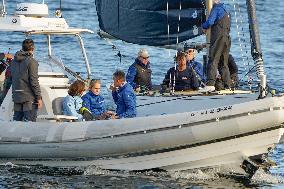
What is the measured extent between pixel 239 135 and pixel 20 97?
3.77m

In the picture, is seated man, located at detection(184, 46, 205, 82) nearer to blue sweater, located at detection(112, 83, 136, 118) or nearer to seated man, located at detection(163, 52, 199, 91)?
seated man, located at detection(163, 52, 199, 91)

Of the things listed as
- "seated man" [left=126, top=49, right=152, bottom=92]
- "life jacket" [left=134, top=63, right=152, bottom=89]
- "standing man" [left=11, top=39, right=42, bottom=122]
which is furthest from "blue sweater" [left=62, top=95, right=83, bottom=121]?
"life jacket" [left=134, top=63, right=152, bottom=89]

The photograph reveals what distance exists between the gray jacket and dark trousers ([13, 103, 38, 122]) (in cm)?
13

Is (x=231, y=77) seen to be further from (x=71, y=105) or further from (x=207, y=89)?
(x=71, y=105)

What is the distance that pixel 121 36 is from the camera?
24594 mm

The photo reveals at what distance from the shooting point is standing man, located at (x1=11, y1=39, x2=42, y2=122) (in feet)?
63.9

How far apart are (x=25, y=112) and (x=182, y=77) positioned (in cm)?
396

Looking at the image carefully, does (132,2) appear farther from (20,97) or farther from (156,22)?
(20,97)

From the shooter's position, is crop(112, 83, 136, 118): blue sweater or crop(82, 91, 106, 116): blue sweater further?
crop(82, 91, 106, 116): blue sweater

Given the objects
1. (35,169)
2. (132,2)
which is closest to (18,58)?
(35,169)

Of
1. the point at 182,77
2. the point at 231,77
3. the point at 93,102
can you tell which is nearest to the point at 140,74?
the point at 182,77

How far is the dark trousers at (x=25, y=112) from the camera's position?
19641mm

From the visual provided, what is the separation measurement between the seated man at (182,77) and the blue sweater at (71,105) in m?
3.15

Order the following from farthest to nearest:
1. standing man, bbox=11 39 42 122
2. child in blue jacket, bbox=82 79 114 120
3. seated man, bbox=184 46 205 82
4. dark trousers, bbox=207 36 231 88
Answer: seated man, bbox=184 46 205 82
dark trousers, bbox=207 36 231 88
child in blue jacket, bbox=82 79 114 120
standing man, bbox=11 39 42 122
